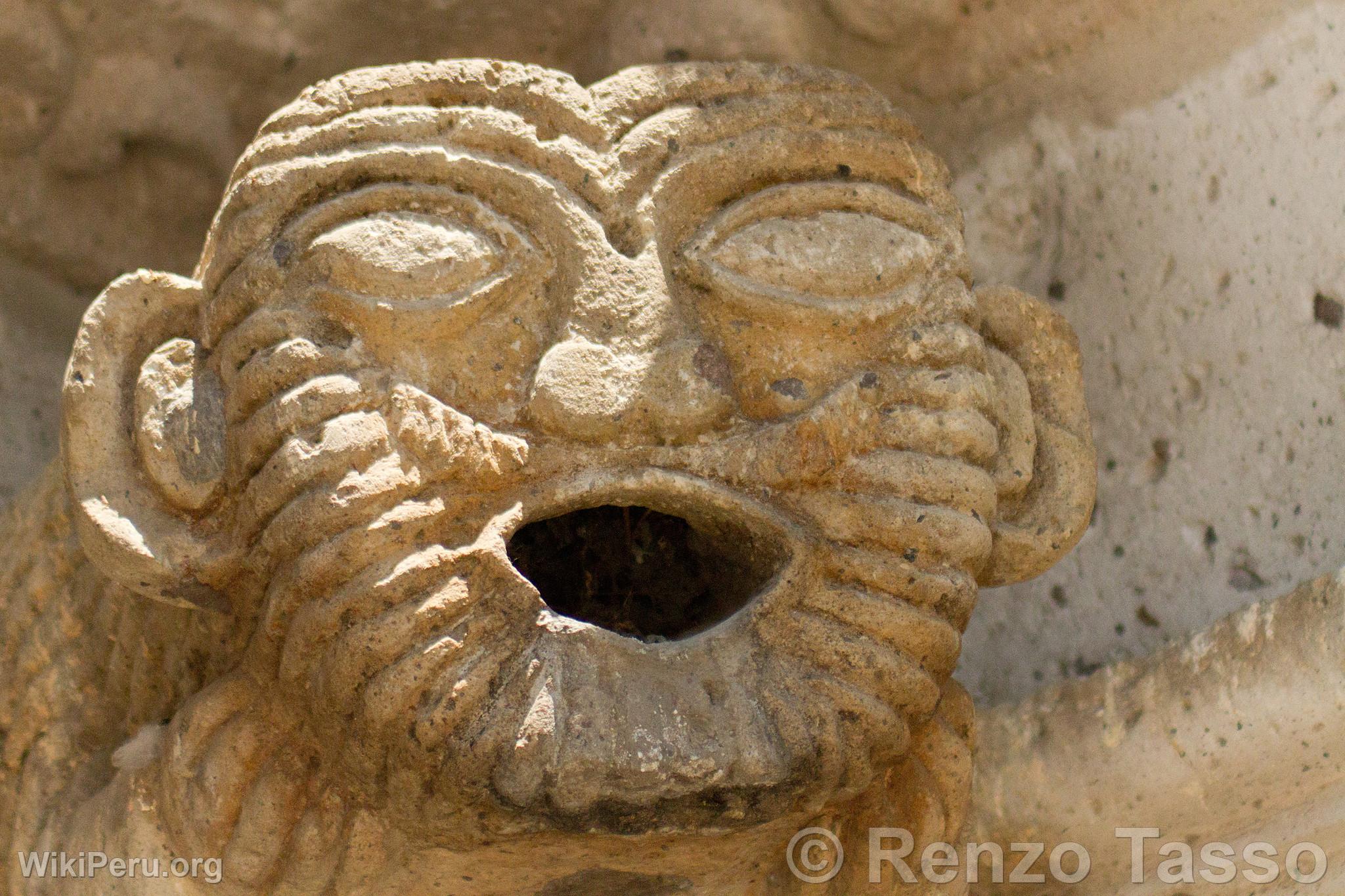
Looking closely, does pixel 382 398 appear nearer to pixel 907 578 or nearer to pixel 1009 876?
pixel 907 578

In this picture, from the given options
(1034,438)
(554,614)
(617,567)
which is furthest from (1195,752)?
(554,614)

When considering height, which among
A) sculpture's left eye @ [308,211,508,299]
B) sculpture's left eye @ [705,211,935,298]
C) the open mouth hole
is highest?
sculpture's left eye @ [705,211,935,298]

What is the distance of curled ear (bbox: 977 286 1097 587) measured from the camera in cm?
157

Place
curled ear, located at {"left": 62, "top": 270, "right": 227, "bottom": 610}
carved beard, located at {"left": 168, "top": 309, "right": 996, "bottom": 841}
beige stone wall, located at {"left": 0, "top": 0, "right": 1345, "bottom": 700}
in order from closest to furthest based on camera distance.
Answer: carved beard, located at {"left": 168, "top": 309, "right": 996, "bottom": 841}, curled ear, located at {"left": 62, "top": 270, "right": 227, "bottom": 610}, beige stone wall, located at {"left": 0, "top": 0, "right": 1345, "bottom": 700}

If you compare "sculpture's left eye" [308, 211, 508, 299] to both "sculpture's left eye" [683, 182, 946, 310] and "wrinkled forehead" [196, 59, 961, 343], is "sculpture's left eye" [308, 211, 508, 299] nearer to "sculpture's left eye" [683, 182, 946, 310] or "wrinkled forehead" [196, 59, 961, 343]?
"wrinkled forehead" [196, 59, 961, 343]

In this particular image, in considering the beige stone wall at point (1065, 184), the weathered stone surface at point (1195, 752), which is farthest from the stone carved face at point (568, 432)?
the beige stone wall at point (1065, 184)

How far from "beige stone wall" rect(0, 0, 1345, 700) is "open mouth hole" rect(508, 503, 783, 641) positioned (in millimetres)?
559

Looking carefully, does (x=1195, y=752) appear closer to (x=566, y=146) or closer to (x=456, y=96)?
(x=566, y=146)

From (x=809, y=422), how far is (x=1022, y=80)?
87cm

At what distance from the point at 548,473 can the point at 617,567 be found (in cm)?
28

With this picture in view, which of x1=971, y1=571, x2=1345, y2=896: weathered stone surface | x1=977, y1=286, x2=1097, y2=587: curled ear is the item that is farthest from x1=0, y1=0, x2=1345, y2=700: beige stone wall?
x1=977, y1=286, x2=1097, y2=587: curled ear

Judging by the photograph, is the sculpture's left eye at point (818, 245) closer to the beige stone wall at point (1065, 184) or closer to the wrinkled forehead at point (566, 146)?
the wrinkled forehead at point (566, 146)

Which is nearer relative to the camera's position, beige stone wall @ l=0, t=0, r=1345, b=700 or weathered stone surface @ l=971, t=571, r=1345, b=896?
weathered stone surface @ l=971, t=571, r=1345, b=896

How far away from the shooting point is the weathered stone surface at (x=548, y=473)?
1.36 metres
